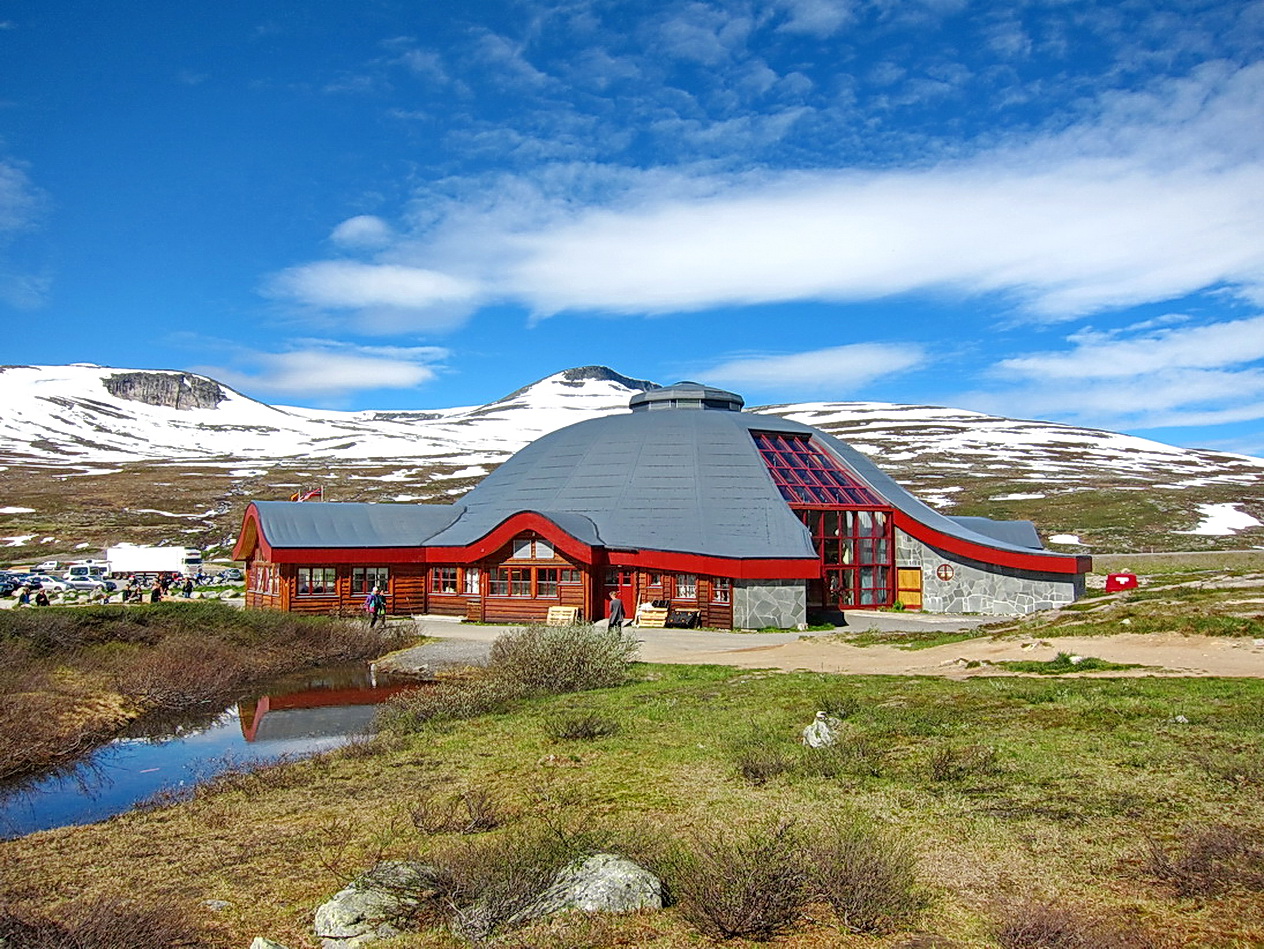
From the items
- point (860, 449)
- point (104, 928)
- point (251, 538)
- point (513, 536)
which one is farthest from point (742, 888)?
point (860, 449)

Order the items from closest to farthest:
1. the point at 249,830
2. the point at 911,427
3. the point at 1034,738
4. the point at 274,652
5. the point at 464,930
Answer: the point at 464,930 < the point at 249,830 < the point at 1034,738 < the point at 274,652 < the point at 911,427

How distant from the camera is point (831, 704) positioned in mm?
15078

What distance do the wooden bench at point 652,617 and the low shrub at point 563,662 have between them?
12349mm

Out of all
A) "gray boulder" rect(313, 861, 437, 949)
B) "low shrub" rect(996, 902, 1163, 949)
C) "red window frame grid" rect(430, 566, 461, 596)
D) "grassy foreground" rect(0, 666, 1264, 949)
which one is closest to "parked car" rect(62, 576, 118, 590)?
"red window frame grid" rect(430, 566, 461, 596)

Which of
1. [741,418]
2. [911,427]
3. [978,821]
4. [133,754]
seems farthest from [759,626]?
[911,427]

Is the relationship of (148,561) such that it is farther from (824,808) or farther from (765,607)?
(824,808)

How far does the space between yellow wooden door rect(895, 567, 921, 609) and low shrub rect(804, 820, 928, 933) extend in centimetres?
3075

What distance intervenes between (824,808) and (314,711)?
13.2m

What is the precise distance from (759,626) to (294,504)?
761 inches

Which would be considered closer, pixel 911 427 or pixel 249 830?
pixel 249 830

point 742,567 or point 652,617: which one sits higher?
point 742,567

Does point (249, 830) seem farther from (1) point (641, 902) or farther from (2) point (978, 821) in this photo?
(2) point (978, 821)

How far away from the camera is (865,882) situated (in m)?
7.50

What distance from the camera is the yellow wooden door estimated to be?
124ft
